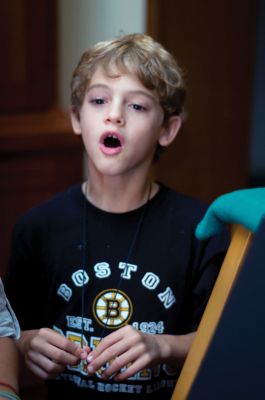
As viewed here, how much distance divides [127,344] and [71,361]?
0.10 metres

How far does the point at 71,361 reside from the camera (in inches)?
46.8

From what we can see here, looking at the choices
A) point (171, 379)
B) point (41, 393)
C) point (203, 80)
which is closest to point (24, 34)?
point (203, 80)

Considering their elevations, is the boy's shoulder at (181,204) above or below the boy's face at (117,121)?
below

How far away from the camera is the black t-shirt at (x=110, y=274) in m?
1.32

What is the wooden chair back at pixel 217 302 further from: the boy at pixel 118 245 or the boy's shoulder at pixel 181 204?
the boy's shoulder at pixel 181 204

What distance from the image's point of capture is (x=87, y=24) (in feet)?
9.60

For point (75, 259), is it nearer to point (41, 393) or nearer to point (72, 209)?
point (72, 209)

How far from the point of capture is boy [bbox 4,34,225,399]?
4.27 ft

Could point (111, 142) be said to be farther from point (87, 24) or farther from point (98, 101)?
point (87, 24)

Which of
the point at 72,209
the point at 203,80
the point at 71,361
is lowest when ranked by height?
the point at 203,80

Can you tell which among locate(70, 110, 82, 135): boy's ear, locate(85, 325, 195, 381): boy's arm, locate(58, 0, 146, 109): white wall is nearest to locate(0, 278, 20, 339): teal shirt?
locate(85, 325, 195, 381): boy's arm

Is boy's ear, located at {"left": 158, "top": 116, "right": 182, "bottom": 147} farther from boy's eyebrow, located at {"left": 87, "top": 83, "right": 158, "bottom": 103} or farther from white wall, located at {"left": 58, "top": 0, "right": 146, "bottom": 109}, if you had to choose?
white wall, located at {"left": 58, "top": 0, "right": 146, "bottom": 109}

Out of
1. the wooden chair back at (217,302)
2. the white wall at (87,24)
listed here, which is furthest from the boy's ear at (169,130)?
the white wall at (87,24)

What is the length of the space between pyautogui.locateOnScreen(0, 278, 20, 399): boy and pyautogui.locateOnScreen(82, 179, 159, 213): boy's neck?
31cm
